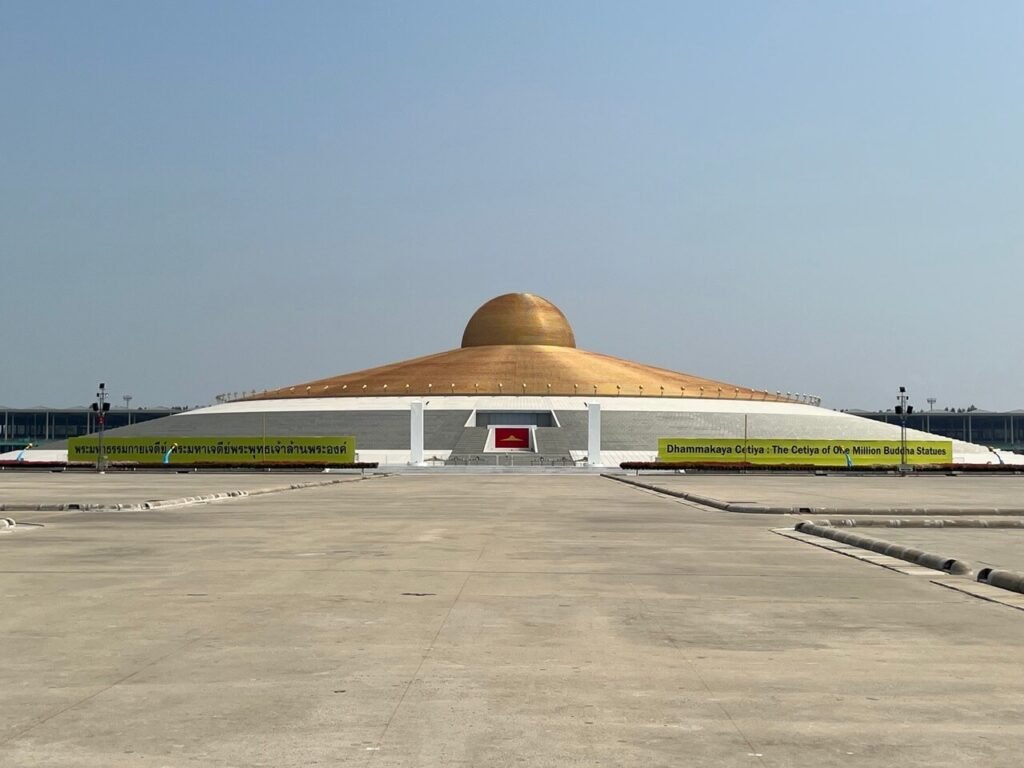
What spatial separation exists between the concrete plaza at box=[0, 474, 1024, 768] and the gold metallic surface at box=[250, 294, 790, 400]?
3060 inches

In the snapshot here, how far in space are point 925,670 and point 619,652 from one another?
2.06m

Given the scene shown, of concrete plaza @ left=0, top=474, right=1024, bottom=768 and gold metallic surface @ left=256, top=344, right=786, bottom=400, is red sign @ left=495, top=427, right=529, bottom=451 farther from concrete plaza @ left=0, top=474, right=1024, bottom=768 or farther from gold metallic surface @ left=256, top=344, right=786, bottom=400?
concrete plaza @ left=0, top=474, right=1024, bottom=768

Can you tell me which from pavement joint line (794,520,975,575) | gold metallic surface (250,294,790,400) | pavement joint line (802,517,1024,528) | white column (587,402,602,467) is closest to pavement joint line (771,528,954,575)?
pavement joint line (794,520,975,575)

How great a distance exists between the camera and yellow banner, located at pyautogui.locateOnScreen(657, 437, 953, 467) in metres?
68.9

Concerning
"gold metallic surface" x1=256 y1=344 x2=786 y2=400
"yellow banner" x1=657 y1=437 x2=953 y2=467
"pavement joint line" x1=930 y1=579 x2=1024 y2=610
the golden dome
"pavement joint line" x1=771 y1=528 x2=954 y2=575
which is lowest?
"pavement joint line" x1=771 y1=528 x2=954 y2=575

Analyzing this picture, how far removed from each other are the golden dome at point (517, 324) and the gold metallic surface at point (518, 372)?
0.32 ft

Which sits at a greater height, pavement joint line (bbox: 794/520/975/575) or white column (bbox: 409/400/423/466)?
white column (bbox: 409/400/423/466)

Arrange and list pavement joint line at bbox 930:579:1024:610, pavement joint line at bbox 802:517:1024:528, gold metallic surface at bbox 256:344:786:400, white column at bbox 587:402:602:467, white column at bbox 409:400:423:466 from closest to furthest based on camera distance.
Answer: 1. pavement joint line at bbox 930:579:1024:610
2. pavement joint line at bbox 802:517:1024:528
3. white column at bbox 587:402:602:467
4. white column at bbox 409:400:423:466
5. gold metallic surface at bbox 256:344:786:400

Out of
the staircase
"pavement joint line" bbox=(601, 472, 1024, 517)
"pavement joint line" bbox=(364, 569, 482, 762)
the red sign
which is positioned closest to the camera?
"pavement joint line" bbox=(364, 569, 482, 762)

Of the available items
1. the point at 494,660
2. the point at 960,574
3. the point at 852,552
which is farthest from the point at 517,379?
the point at 494,660

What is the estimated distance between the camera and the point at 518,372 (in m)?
99.1

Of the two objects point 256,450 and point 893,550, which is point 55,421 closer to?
point 256,450

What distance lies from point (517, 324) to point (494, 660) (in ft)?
344

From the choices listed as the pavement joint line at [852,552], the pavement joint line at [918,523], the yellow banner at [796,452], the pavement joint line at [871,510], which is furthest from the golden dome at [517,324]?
the pavement joint line at [852,552]
